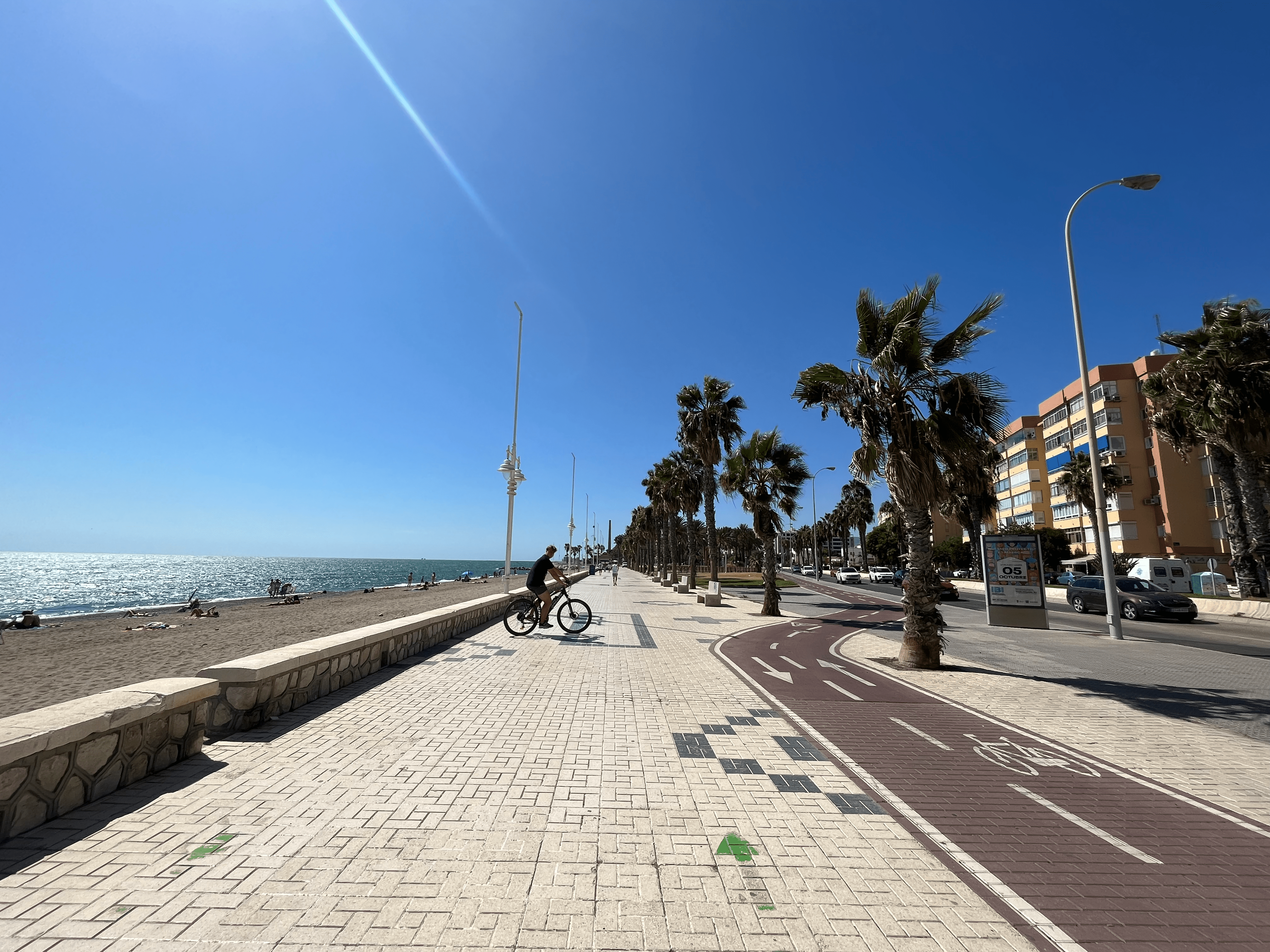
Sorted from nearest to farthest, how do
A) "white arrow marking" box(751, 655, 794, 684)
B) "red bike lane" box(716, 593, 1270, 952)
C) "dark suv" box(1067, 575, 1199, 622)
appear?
1. "red bike lane" box(716, 593, 1270, 952)
2. "white arrow marking" box(751, 655, 794, 684)
3. "dark suv" box(1067, 575, 1199, 622)

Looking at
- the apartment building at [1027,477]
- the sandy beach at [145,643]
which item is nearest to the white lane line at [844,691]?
the sandy beach at [145,643]

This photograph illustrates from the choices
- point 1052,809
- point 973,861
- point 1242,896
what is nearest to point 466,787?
point 973,861

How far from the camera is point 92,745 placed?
13.3 feet

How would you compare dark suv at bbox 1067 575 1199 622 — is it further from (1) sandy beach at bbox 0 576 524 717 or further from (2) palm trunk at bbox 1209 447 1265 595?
(1) sandy beach at bbox 0 576 524 717

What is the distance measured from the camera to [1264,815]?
4348 millimetres

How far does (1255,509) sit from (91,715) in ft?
110

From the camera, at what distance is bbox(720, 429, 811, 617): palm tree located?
2016 cm

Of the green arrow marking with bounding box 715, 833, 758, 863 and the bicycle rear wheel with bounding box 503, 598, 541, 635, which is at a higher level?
the bicycle rear wheel with bounding box 503, 598, 541, 635

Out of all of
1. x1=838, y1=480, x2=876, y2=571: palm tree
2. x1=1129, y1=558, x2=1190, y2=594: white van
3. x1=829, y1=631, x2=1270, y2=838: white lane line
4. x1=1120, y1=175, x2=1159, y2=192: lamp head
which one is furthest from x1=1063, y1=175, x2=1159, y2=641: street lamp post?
x1=838, y1=480, x2=876, y2=571: palm tree

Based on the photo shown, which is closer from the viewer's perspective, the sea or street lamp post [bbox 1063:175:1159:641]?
street lamp post [bbox 1063:175:1159:641]

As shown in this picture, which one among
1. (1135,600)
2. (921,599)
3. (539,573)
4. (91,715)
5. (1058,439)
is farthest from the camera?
(1058,439)

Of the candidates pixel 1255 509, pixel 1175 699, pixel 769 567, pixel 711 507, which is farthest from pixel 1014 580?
pixel 711 507

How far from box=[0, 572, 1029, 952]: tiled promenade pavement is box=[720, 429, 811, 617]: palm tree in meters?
14.3

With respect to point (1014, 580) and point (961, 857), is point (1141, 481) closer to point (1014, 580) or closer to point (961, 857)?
point (1014, 580)
